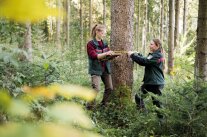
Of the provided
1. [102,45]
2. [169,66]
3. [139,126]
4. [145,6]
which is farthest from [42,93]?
[145,6]

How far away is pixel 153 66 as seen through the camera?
775 cm

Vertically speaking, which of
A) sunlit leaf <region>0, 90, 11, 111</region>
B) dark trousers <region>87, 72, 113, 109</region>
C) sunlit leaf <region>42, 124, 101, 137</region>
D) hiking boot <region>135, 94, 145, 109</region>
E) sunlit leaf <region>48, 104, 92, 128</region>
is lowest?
hiking boot <region>135, 94, 145, 109</region>

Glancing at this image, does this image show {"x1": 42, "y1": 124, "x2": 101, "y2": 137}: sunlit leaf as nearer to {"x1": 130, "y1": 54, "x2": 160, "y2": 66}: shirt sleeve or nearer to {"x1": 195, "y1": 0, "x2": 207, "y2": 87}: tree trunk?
{"x1": 195, "y1": 0, "x2": 207, "y2": 87}: tree trunk

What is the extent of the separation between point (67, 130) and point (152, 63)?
23.4 feet

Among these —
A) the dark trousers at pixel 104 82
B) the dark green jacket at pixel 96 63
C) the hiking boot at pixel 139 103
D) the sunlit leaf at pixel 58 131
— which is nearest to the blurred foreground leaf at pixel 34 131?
the sunlit leaf at pixel 58 131

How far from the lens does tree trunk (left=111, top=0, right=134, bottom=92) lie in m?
8.41

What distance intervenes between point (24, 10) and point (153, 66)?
23.8ft

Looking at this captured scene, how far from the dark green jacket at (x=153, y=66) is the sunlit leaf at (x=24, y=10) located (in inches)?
278

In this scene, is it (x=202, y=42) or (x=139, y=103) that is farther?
(x=139, y=103)

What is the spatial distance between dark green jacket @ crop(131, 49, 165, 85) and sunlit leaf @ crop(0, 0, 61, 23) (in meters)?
7.06

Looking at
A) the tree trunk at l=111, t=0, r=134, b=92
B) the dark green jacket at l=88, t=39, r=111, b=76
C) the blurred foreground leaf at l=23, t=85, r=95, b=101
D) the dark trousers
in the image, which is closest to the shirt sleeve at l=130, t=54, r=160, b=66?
the tree trunk at l=111, t=0, r=134, b=92

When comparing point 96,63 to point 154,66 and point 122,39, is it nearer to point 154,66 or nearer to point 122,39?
point 122,39

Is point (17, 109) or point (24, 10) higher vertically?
point (24, 10)

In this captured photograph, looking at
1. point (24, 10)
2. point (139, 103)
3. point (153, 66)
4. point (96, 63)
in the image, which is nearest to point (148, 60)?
point (153, 66)
